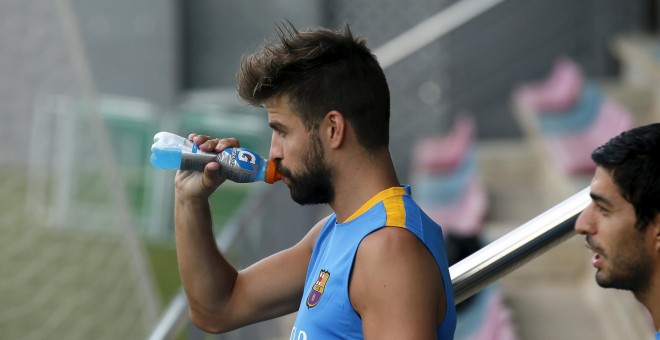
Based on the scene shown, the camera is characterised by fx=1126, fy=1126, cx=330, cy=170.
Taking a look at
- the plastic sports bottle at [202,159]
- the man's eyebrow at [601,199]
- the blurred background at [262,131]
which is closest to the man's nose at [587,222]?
the man's eyebrow at [601,199]

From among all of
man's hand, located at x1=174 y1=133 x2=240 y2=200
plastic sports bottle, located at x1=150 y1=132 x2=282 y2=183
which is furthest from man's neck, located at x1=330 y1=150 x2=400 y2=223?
man's hand, located at x1=174 y1=133 x2=240 y2=200

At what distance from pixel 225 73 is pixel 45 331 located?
2.46 m

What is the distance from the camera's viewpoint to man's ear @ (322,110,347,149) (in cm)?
144

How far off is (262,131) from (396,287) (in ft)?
16.9

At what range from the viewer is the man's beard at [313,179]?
57.7 inches

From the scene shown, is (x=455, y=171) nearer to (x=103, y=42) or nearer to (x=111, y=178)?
(x=111, y=178)

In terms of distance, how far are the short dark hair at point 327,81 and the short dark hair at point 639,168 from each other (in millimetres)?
295

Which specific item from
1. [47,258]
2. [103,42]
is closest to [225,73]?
[103,42]

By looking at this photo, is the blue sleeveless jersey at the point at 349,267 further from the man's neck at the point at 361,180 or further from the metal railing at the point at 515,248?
the metal railing at the point at 515,248

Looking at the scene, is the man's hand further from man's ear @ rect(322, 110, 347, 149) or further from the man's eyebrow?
the man's eyebrow

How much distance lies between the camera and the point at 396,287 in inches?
52.4

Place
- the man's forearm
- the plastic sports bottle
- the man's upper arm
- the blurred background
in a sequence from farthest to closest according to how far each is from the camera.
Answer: the blurred background < the man's forearm < the plastic sports bottle < the man's upper arm

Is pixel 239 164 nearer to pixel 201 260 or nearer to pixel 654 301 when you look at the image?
pixel 201 260

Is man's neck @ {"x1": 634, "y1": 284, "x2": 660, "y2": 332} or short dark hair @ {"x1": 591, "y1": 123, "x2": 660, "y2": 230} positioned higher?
short dark hair @ {"x1": 591, "y1": 123, "x2": 660, "y2": 230}
